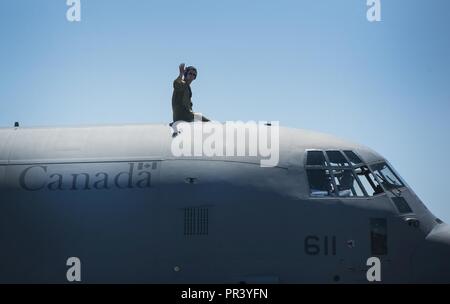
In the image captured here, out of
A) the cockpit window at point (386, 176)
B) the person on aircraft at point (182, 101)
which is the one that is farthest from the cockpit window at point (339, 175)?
the person on aircraft at point (182, 101)

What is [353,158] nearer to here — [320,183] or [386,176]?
[386,176]

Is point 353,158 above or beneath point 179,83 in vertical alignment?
beneath

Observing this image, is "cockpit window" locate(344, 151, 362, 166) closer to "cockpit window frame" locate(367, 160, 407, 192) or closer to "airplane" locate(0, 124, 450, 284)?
"airplane" locate(0, 124, 450, 284)

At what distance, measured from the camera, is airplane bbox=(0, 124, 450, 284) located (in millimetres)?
13141

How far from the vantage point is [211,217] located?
13500mm

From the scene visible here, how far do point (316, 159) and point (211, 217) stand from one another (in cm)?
265

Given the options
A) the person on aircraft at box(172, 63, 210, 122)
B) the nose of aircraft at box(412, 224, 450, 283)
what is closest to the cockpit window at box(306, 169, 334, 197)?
the nose of aircraft at box(412, 224, 450, 283)

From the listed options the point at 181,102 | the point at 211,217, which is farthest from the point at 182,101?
the point at 211,217

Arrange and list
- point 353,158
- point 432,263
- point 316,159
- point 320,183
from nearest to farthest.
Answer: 1. point 432,263
2. point 320,183
3. point 316,159
4. point 353,158

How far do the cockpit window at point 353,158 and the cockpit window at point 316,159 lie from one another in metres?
0.58

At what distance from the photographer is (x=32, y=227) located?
46.4 ft
